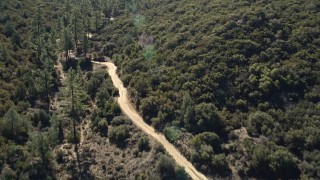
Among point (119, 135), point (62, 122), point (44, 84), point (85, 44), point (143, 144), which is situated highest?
point (85, 44)

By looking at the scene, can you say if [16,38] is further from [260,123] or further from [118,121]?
[260,123]

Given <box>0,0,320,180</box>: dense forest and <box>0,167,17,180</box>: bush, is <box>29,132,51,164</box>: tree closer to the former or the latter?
<box>0,0,320,180</box>: dense forest

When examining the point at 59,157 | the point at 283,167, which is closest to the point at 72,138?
the point at 59,157

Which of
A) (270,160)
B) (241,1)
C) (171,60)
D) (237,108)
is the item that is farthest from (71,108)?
(241,1)

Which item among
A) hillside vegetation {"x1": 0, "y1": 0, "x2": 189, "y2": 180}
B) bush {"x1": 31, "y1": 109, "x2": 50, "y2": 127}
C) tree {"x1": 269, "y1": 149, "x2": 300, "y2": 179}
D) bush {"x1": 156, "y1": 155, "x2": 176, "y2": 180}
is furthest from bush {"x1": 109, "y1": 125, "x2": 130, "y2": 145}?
tree {"x1": 269, "y1": 149, "x2": 300, "y2": 179}

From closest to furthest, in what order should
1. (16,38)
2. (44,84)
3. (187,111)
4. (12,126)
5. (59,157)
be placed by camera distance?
1. (12,126)
2. (59,157)
3. (187,111)
4. (44,84)
5. (16,38)

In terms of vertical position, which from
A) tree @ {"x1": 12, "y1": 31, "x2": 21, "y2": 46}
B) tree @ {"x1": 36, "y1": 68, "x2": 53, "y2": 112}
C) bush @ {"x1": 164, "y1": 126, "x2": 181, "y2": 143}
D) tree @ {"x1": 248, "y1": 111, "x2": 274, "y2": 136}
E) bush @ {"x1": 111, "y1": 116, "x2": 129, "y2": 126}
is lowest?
bush @ {"x1": 164, "y1": 126, "x2": 181, "y2": 143}
